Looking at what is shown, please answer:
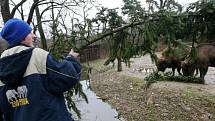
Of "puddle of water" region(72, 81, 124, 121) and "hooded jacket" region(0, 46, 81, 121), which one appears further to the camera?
"puddle of water" region(72, 81, 124, 121)

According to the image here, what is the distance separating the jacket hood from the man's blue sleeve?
213 mm

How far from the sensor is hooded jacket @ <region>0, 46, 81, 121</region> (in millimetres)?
3695

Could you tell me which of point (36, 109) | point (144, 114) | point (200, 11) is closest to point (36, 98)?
point (36, 109)

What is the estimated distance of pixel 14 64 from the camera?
3.68 metres

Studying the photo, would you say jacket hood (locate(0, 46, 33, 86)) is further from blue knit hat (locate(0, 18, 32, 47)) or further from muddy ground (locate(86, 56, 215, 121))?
muddy ground (locate(86, 56, 215, 121))

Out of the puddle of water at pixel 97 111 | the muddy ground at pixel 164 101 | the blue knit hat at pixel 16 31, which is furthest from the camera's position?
the puddle of water at pixel 97 111

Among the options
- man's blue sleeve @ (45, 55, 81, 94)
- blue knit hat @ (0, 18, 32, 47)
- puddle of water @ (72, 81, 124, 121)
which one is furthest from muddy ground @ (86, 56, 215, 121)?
blue knit hat @ (0, 18, 32, 47)

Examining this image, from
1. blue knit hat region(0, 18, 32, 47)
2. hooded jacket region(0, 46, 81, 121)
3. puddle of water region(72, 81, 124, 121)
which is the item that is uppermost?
blue knit hat region(0, 18, 32, 47)

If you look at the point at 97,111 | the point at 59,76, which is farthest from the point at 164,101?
the point at 59,76

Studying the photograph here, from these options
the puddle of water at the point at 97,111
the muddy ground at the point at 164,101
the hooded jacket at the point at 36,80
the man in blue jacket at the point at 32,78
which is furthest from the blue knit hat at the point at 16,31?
the puddle of water at the point at 97,111

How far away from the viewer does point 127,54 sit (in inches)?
276

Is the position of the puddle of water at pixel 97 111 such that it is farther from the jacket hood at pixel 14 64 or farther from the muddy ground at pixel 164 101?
the jacket hood at pixel 14 64

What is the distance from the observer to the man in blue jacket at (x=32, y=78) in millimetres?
3697

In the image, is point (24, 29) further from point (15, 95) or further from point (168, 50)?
point (168, 50)
